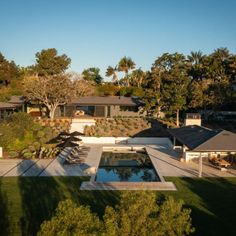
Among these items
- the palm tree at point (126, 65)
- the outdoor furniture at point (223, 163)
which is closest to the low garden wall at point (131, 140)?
the outdoor furniture at point (223, 163)

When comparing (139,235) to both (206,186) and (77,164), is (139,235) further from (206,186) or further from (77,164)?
(77,164)

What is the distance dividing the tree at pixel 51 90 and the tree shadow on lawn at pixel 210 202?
29.7 meters

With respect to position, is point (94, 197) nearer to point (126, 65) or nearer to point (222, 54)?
point (222, 54)

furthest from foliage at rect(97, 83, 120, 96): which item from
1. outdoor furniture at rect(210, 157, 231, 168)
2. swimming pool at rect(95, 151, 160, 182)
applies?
outdoor furniture at rect(210, 157, 231, 168)

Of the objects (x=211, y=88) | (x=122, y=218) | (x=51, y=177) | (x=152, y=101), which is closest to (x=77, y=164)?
(x=51, y=177)

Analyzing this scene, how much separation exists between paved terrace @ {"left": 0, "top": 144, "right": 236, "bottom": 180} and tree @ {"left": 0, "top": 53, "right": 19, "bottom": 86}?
45.7 m

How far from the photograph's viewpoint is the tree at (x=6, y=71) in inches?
2721

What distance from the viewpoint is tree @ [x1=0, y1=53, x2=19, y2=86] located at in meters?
69.1

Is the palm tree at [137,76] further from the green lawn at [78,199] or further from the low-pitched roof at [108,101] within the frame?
the green lawn at [78,199]

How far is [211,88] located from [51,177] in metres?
34.7

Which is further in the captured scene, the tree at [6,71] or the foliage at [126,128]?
the tree at [6,71]

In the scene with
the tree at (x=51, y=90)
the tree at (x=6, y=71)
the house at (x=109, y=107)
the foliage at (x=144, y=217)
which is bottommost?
the foliage at (x=144, y=217)

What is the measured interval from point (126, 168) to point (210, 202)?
35.6ft

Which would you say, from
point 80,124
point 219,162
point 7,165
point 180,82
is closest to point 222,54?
point 180,82
